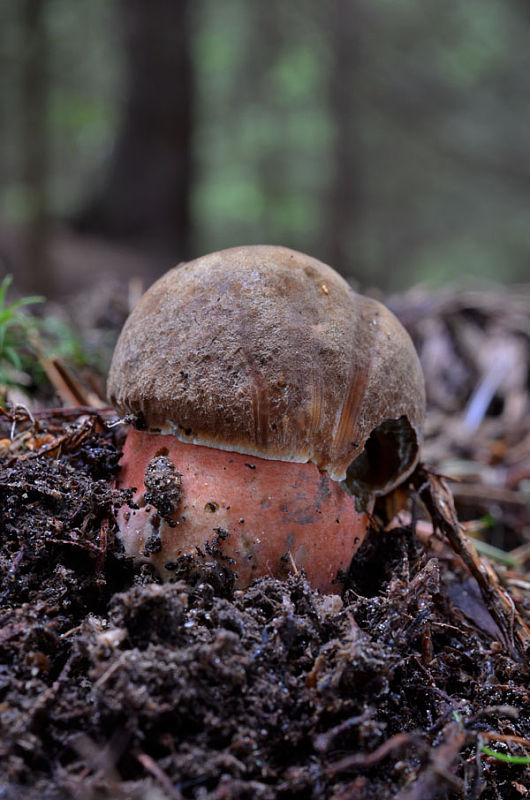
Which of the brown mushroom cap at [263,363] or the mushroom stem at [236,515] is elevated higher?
the brown mushroom cap at [263,363]

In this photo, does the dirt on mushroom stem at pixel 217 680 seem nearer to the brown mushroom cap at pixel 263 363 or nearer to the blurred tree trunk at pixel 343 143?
the brown mushroom cap at pixel 263 363

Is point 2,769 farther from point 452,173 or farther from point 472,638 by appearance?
point 452,173

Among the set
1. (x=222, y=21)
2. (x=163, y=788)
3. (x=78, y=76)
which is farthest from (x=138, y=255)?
(x=163, y=788)

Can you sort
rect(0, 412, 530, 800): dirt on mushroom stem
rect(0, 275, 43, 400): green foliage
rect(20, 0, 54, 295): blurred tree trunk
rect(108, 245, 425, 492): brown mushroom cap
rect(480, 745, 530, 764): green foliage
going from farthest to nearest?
rect(20, 0, 54, 295): blurred tree trunk → rect(0, 275, 43, 400): green foliage → rect(108, 245, 425, 492): brown mushroom cap → rect(480, 745, 530, 764): green foliage → rect(0, 412, 530, 800): dirt on mushroom stem

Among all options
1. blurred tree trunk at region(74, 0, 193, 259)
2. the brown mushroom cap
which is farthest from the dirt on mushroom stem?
blurred tree trunk at region(74, 0, 193, 259)

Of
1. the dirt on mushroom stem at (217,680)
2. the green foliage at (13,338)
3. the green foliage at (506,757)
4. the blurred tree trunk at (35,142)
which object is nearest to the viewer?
the dirt on mushroom stem at (217,680)

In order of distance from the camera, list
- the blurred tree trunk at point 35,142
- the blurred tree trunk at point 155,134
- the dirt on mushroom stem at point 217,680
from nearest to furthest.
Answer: the dirt on mushroom stem at point 217,680
the blurred tree trunk at point 35,142
the blurred tree trunk at point 155,134

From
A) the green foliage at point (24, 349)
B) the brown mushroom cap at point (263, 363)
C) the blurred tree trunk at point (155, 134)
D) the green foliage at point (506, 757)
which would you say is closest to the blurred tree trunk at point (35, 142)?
the blurred tree trunk at point (155, 134)

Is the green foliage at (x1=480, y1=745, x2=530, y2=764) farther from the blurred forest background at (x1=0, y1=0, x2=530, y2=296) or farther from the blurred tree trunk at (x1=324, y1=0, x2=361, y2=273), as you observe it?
the blurred tree trunk at (x1=324, y1=0, x2=361, y2=273)

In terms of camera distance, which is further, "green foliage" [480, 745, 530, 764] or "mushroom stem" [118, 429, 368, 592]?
"mushroom stem" [118, 429, 368, 592]
